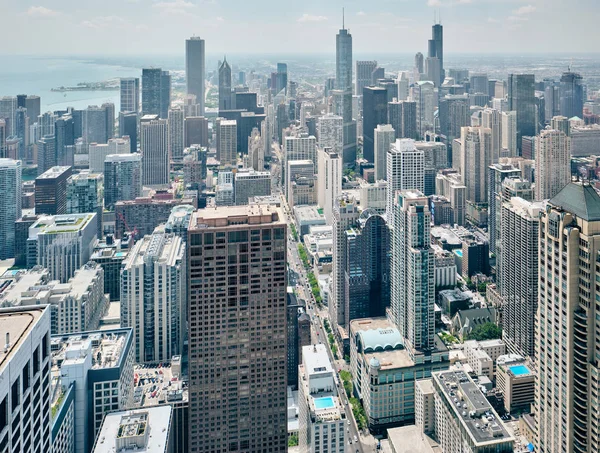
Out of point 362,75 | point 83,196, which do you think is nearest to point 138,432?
point 83,196

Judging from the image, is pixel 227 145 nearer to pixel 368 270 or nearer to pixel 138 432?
pixel 368 270

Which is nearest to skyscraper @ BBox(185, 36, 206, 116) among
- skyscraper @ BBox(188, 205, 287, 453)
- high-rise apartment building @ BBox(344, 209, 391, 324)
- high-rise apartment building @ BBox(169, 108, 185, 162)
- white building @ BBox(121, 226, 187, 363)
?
high-rise apartment building @ BBox(169, 108, 185, 162)

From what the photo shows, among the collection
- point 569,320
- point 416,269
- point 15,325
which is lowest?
point 416,269

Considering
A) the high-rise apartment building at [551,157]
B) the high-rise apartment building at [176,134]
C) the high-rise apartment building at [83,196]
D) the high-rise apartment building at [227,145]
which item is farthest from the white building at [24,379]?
the high-rise apartment building at [176,134]

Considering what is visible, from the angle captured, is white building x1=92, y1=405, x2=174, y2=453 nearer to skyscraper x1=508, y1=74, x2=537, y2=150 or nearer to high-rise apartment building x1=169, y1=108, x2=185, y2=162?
skyscraper x1=508, y1=74, x2=537, y2=150

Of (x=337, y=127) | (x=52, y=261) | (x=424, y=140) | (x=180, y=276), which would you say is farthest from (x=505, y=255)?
(x=424, y=140)

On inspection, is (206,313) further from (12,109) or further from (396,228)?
(12,109)
